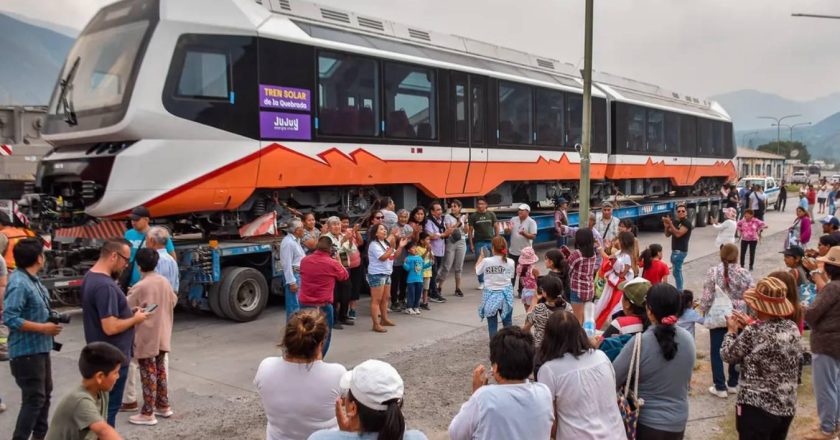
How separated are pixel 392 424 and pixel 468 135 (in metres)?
10.8

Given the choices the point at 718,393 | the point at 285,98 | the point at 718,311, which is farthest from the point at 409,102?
the point at 718,393

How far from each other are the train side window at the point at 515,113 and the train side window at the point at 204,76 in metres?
6.44

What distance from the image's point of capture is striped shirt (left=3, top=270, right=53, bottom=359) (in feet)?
15.1

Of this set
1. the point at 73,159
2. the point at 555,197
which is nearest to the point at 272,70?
the point at 73,159

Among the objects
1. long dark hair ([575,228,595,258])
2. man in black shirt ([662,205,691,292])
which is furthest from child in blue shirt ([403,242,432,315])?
man in black shirt ([662,205,691,292])

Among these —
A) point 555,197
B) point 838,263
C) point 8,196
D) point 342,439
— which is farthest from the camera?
point 555,197

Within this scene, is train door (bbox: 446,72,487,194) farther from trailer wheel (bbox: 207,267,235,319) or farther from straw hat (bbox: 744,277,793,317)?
straw hat (bbox: 744,277,793,317)

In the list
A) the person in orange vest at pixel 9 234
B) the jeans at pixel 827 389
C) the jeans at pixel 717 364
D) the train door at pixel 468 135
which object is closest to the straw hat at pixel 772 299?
the jeans at pixel 827 389

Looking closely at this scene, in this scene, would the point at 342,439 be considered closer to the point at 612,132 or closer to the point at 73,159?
the point at 73,159

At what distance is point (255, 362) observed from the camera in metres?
7.39

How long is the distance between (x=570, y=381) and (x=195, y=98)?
6.93 metres

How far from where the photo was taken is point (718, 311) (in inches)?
237

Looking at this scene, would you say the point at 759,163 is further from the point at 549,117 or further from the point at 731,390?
the point at 731,390

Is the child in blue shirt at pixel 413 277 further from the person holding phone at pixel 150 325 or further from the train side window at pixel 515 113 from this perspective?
the train side window at pixel 515 113
